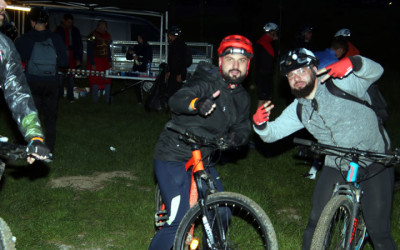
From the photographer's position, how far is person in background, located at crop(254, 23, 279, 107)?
9.78m

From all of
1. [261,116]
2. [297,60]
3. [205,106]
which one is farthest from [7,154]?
[297,60]

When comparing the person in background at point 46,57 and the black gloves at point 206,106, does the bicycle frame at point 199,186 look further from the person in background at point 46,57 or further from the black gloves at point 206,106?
the person in background at point 46,57

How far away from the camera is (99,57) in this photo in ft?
→ 48.6

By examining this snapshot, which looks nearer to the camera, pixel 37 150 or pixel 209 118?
pixel 37 150

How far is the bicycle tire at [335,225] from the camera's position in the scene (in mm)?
3807

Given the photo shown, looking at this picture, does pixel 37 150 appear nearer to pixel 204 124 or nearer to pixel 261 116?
pixel 204 124

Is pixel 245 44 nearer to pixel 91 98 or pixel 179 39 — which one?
pixel 179 39

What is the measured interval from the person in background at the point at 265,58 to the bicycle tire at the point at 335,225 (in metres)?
6.08

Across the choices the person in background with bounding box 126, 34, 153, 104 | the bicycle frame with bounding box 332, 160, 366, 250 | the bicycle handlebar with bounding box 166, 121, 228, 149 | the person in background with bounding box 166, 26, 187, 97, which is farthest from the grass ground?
the person in background with bounding box 126, 34, 153, 104

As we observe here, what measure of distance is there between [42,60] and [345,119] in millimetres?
5242

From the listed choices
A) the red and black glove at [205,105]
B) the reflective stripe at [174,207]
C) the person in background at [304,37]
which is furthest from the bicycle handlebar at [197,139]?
the person in background at [304,37]

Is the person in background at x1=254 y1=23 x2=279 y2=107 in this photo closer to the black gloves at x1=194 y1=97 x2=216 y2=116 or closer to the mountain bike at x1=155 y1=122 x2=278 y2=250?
the mountain bike at x1=155 y1=122 x2=278 y2=250

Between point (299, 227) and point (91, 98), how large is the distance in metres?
10.7

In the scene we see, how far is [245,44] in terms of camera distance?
432cm
